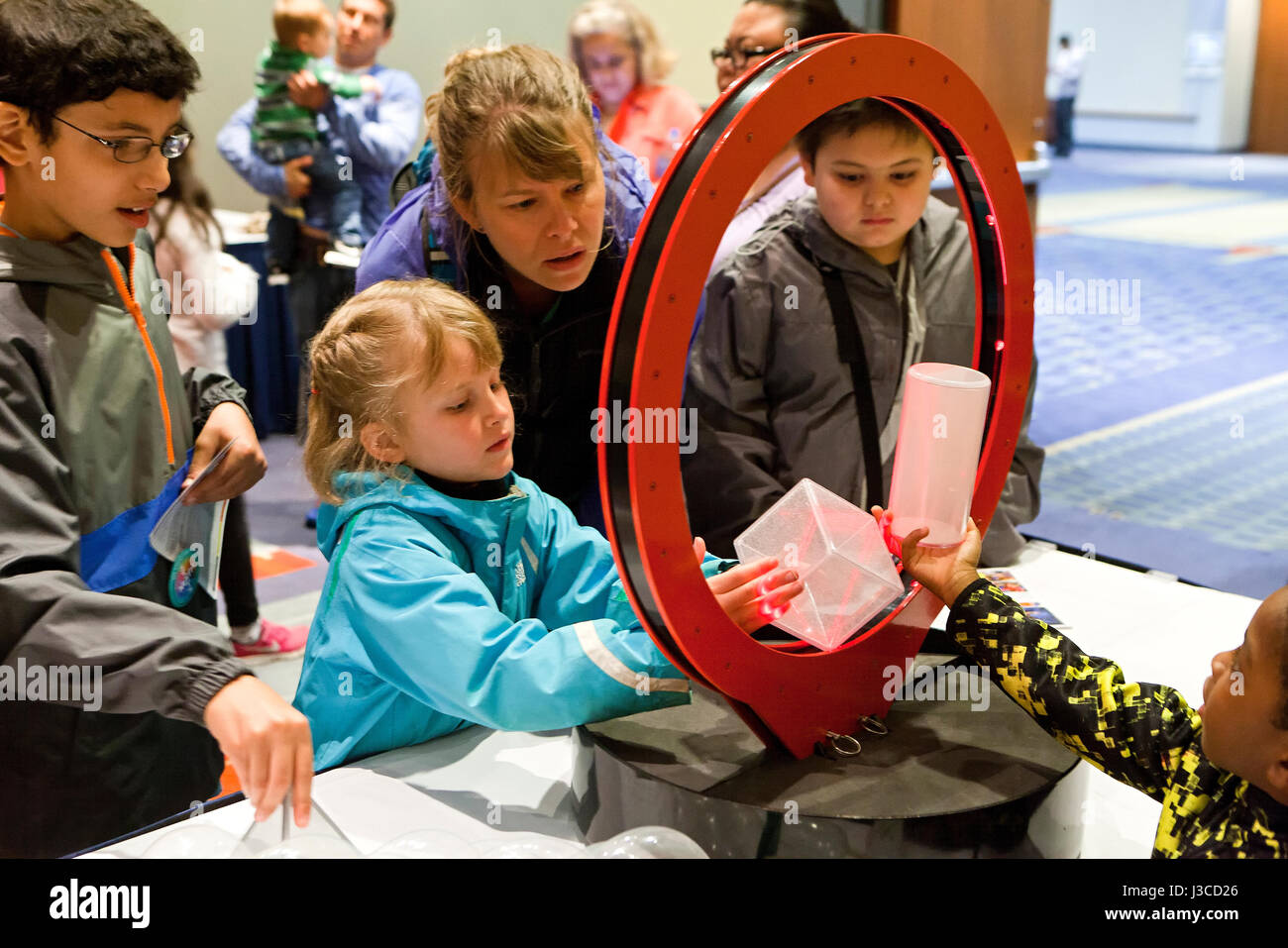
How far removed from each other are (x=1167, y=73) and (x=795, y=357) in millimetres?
17372

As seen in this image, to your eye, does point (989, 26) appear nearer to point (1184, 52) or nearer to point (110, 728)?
point (110, 728)

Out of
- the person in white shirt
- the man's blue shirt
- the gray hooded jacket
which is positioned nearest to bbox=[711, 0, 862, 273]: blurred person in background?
the gray hooded jacket

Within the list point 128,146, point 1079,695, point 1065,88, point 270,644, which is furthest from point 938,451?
point 1065,88

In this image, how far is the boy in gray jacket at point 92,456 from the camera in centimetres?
123

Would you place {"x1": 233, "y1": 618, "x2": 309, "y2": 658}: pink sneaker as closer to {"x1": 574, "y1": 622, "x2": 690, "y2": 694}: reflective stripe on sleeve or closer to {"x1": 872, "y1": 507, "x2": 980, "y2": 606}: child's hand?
{"x1": 574, "y1": 622, "x2": 690, "y2": 694}: reflective stripe on sleeve

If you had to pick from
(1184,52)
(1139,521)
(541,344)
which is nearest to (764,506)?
(541,344)

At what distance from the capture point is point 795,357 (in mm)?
1961

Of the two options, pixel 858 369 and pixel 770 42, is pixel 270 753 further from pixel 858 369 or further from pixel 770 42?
pixel 770 42

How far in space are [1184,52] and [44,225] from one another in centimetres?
1792

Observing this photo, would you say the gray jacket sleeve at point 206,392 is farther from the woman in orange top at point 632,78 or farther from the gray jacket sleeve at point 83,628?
the woman in orange top at point 632,78

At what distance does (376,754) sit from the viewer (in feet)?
4.86

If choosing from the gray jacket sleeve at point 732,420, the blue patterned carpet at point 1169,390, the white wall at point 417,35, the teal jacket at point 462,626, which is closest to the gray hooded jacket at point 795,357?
the gray jacket sleeve at point 732,420

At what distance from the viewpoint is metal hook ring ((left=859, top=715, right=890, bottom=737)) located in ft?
4.35
